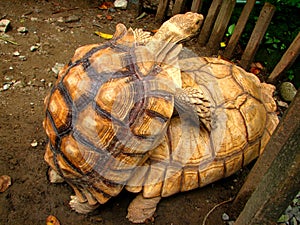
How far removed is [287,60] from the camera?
13.2 feet

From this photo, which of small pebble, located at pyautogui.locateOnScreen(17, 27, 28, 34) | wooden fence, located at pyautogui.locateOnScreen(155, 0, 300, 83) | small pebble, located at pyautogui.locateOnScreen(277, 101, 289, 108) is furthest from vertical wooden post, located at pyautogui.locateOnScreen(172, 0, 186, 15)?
small pebble, located at pyautogui.locateOnScreen(17, 27, 28, 34)

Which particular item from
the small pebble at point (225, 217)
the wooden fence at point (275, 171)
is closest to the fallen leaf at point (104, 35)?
the wooden fence at point (275, 171)

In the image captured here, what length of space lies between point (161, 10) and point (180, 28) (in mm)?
1843

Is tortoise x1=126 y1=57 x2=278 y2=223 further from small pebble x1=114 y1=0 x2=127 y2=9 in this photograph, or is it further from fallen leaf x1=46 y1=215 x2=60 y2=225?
small pebble x1=114 y1=0 x2=127 y2=9

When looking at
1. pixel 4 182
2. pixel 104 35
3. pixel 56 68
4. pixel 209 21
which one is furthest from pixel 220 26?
pixel 4 182

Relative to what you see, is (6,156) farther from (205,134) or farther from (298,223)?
(298,223)

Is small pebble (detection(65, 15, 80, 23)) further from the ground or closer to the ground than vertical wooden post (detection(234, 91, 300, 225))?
closer to the ground

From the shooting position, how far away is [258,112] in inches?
131

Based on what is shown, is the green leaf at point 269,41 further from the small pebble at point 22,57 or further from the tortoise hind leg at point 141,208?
the small pebble at point 22,57

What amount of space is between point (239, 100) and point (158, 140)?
903mm

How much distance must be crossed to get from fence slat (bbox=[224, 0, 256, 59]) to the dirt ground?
3.40ft

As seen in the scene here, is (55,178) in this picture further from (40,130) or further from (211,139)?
(211,139)

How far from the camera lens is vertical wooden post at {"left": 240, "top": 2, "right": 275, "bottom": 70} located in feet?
12.7

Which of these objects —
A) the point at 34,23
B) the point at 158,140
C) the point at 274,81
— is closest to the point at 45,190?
the point at 158,140
